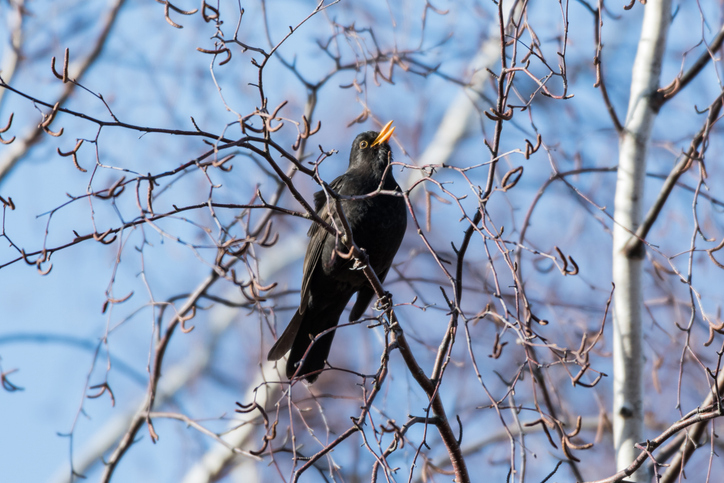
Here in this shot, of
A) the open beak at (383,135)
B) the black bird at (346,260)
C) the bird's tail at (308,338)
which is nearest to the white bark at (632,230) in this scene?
the black bird at (346,260)

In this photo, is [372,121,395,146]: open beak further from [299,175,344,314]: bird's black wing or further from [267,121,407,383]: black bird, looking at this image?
[299,175,344,314]: bird's black wing

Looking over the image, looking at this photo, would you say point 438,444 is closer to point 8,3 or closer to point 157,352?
point 157,352

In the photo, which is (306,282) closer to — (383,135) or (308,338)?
(308,338)

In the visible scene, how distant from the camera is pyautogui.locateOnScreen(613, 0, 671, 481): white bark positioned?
3055 millimetres

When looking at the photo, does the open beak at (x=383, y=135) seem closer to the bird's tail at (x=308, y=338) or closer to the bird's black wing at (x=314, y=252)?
the bird's black wing at (x=314, y=252)

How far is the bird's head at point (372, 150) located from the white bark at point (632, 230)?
4.26 ft

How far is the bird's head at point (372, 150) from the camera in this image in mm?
3947

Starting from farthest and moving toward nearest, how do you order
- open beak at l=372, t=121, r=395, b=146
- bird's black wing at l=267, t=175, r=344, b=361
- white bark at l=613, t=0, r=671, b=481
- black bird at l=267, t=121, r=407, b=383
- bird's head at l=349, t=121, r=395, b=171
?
1. bird's head at l=349, t=121, r=395, b=171
2. open beak at l=372, t=121, r=395, b=146
3. bird's black wing at l=267, t=175, r=344, b=361
4. black bird at l=267, t=121, r=407, b=383
5. white bark at l=613, t=0, r=671, b=481

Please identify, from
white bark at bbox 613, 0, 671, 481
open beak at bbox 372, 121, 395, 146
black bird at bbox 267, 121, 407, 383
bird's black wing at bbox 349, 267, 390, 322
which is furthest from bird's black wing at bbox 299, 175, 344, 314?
white bark at bbox 613, 0, 671, 481

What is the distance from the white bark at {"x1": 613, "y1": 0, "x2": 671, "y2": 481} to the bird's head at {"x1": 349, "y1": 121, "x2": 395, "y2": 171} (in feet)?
4.26

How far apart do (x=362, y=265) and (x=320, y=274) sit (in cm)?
122

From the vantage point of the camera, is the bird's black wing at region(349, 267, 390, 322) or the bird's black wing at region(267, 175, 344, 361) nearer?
the bird's black wing at region(267, 175, 344, 361)

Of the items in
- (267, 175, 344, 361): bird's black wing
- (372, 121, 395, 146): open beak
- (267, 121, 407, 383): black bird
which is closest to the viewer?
(267, 121, 407, 383): black bird

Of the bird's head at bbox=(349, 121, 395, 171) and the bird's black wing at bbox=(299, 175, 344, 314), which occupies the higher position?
the bird's head at bbox=(349, 121, 395, 171)
